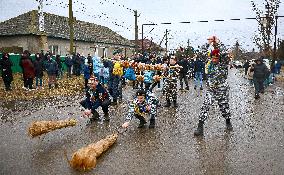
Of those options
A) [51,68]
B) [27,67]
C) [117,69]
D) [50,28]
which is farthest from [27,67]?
[50,28]

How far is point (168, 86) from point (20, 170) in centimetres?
771

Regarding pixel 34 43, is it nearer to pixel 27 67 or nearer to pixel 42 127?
pixel 27 67

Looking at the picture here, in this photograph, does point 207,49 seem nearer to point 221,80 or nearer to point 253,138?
point 221,80

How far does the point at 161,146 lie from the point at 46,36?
3209 centimetres

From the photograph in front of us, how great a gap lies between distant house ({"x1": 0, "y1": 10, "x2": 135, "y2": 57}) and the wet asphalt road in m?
26.3

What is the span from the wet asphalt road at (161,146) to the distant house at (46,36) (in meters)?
26.3

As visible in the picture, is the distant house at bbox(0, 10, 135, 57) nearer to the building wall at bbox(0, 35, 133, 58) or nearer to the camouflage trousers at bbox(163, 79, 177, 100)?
the building wall at bbox(0, 35, 133, 58)

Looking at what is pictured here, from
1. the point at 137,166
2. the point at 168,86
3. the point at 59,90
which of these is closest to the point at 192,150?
the point at 137,166

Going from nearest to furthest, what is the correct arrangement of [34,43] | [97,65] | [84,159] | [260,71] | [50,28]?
[84,159], [97,65], [260,71], [34,43], [50,28]

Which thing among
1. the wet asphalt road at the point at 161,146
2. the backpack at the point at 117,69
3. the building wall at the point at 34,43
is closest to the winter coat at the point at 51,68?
the backpack at the point at 117,69

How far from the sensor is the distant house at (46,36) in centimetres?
3638

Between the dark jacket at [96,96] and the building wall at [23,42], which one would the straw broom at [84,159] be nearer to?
the dark jacket at [96,96]

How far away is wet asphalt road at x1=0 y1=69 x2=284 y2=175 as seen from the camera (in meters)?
5.59

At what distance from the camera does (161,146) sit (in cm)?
696
